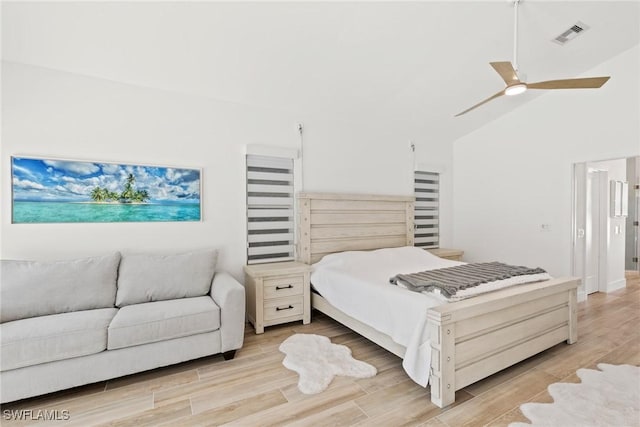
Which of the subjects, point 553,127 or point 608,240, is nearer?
point 553,127

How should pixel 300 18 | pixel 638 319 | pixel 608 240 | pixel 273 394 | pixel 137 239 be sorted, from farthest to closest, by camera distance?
1. pixel 608 240
2. pixel 638 319
3. pixel 137 239
4. pixel 300 18
5. pixel 273 394

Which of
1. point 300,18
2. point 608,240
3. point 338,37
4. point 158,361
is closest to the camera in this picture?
point 158,361

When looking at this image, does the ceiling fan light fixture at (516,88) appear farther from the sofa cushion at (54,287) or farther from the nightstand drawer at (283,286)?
the sofa cushion at (54,287)

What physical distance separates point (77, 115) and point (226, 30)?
1602 mm

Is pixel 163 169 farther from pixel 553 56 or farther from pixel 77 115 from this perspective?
pixel 553 56

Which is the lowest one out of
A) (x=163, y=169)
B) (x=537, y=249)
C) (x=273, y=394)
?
(x=273, y=394)

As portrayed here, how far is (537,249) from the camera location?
169 inches

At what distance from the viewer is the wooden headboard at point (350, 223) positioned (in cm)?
372

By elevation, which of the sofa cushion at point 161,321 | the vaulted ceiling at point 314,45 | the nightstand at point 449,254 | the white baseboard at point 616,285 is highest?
the vaulted ceiling at point 314,45

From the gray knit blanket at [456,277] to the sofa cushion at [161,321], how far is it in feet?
5.18

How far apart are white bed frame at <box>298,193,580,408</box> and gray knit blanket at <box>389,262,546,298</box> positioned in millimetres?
122

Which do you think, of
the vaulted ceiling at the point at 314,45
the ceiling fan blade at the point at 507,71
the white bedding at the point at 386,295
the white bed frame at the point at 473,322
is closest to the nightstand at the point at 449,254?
the white bedding at the point at 386,295

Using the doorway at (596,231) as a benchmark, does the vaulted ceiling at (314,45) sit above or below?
above

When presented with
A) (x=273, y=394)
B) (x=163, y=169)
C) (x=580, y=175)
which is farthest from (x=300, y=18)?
(x=580, y=175)
